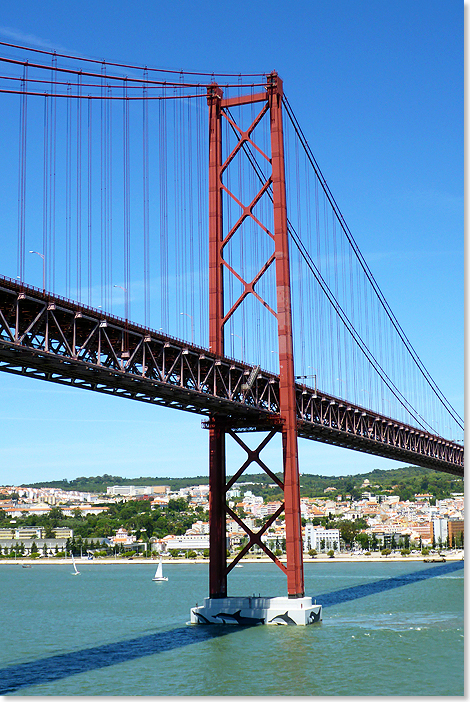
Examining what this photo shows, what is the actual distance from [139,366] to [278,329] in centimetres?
918

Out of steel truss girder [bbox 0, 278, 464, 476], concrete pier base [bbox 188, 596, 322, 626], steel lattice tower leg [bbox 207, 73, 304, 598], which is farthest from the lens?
steel lattice tower leg [bbox 207, 73, 304, 598]

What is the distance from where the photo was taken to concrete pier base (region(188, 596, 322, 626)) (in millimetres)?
45438

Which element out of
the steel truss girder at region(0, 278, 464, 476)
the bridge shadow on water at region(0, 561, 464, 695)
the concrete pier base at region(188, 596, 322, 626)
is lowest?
the bridge shadow on water at region(0, 561, 464, 695)

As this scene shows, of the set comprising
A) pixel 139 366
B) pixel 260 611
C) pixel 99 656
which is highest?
pixel 139 366

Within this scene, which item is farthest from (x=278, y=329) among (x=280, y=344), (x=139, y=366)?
(x=139, y=366)

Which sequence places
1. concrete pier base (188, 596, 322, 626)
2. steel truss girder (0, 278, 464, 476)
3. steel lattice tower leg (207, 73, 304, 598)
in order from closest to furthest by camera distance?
1. steel truss girder (0, 278, 464, 476)
2. concrete pier base (188, 596, 322, 626)
3. steel lattice tower leg (207, 73, 304, 598)

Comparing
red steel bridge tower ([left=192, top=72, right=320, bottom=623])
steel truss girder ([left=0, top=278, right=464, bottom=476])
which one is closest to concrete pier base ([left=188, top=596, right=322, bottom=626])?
red steel bridge tower ([left=192, top=72, right=320, bottom=623])

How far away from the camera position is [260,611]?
151ft

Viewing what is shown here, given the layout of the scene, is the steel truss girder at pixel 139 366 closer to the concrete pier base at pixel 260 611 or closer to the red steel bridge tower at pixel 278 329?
the red steel bridge tower at pixel 278 329

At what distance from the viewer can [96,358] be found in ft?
122

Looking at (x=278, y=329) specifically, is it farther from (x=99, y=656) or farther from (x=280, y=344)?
(x=99, y=656)

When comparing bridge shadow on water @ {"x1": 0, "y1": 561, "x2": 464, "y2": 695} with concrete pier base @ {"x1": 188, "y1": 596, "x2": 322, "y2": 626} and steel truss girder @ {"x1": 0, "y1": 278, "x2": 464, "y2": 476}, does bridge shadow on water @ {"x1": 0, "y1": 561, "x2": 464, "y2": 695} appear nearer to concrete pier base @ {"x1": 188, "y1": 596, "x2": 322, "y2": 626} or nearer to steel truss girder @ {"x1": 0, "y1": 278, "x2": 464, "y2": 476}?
concrete pier base @ {"x1": 188, "y1": 596, "x2": 322, "y2": 626}

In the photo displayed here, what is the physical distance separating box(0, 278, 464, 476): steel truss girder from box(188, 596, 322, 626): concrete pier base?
894 centimetres

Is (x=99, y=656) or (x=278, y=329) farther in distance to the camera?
(x=278, y=329)
